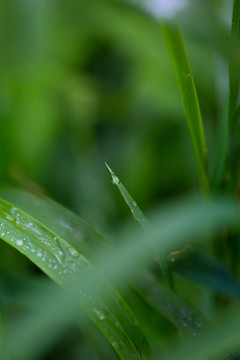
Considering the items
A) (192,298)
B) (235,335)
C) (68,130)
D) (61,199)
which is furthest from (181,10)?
(68,130)

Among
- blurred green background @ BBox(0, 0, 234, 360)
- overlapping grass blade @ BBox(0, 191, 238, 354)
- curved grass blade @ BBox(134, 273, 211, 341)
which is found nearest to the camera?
overlapping grass blade @ BBox(0, 191, 238, 354)

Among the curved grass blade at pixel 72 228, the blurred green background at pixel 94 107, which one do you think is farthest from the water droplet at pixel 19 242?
the blurred green background at pixel 94 107

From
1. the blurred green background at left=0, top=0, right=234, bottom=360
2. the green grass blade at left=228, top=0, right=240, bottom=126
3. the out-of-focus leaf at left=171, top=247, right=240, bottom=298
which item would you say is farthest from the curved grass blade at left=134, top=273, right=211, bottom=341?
the blurred green background at left=0, top=0, right=234, bottom=360

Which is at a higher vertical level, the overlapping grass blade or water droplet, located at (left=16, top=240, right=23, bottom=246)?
Result: water droplet, located at (left=16, top=240, right=23, bottom=246)

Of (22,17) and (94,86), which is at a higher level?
(22,17)

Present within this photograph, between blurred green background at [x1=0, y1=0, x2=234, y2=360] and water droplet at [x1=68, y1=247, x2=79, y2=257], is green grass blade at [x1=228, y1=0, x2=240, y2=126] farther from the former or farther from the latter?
blurred green background at [x1=0, y1=0, x2=234, y2=360]

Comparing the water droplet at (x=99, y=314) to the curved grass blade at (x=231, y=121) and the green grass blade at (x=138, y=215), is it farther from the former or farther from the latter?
the curved grass blade at (x=231, y=121)

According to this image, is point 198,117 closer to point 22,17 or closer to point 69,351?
point 69,351
